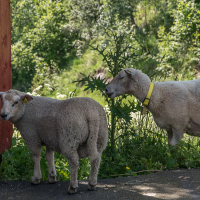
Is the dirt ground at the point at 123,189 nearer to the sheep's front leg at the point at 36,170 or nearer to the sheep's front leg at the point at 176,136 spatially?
the sheep's front leg at the point at 36,170

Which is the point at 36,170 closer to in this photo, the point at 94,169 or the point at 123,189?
the point at 94,169

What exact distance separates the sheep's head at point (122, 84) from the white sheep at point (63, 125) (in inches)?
37.4

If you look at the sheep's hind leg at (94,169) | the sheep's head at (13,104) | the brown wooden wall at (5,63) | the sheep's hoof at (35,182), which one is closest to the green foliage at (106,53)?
the brown wooden wall at (5,63)

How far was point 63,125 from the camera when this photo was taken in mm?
3520

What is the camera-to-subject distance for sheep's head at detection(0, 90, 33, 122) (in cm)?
355

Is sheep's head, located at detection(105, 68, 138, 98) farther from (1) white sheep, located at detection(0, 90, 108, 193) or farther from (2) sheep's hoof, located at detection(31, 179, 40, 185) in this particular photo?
(2) sheep's hoof, located at detection(31, 179, 40, 185)

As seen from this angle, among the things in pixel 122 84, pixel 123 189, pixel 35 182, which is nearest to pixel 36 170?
pixel 35 182

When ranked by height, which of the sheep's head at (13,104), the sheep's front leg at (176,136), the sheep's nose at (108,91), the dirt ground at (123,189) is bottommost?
the dirt ground at (123,189)

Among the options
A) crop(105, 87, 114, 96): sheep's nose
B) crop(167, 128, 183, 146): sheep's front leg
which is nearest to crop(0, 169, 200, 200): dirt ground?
crop(167, 128, 183, 146): sheep's front leg

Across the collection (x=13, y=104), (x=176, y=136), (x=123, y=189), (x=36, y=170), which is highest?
(x=13, y=104)

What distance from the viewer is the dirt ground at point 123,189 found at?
353 centimetres

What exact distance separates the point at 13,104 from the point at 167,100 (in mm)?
2370

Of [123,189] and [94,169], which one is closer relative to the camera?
[94,169]

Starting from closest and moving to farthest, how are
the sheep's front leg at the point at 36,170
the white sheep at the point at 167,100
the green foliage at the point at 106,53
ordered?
the sheep's front leg at the point at 36,170, the white sheep at the point at 167,100, the green foliage at the point at 106,53
